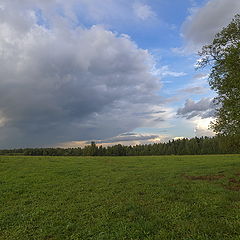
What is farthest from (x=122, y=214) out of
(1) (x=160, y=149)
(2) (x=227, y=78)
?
(1) (x=160, y=149)

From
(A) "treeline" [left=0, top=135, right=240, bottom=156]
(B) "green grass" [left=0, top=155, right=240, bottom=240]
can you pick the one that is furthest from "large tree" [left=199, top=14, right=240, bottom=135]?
(A) "treeline" [left=0, top=135, right=240, bottom=156]

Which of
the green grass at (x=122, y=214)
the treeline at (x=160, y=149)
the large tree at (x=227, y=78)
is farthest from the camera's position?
the treeline at (x=160, y=149)

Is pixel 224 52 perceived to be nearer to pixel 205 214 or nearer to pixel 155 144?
pixel 205 214

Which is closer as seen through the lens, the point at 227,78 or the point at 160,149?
the point at 227,78

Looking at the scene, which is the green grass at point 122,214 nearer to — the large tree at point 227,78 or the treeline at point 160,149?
the large tree at point 227,78

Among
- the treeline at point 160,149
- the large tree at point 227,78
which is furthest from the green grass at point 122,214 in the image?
the treeline at point 160,149

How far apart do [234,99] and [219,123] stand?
12.1 feet

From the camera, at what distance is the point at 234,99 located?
20562 mm

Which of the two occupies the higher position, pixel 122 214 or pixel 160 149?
pixel 160 149

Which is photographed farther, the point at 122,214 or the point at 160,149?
the point at 160,149

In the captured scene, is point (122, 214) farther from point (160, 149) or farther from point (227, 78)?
point (160, 149)

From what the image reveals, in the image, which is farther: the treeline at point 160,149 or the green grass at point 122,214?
the treeline at point 160,149

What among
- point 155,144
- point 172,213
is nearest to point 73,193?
point 172,213

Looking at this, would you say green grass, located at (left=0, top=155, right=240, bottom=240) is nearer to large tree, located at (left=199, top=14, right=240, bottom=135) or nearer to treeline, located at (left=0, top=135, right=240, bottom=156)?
large tree, located at (left=199, top=14, right=240, bottom=135)
